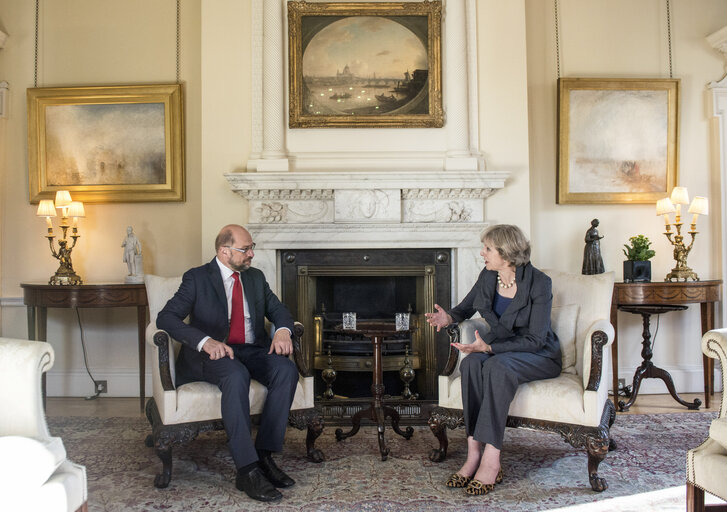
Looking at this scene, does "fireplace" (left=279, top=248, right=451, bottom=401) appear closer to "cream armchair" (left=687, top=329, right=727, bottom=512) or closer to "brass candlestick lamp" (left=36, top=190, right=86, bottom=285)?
"brass candlestick lamp" (left=36, top=190, right=86, bottom=285)

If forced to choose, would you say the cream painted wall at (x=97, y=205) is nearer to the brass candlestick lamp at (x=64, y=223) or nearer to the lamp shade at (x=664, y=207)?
the brass candlestick lamp at (x=64, y=223)

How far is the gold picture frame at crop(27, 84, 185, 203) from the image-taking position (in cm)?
493

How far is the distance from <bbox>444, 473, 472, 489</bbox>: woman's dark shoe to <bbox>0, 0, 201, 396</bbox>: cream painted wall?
292 centimetres

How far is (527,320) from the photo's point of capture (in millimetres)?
3184

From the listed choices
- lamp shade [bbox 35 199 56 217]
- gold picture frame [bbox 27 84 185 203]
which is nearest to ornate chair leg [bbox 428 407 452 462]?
gold picture frame [bbox 27 84 185 203]

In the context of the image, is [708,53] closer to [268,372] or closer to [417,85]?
[417,85]

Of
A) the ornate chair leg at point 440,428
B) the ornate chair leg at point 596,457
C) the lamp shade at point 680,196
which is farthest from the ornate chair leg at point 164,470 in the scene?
the lamp shade at point 680,196

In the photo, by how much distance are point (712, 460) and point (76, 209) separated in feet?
14.3

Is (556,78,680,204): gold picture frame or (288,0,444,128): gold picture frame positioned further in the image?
(556,78,680,204): gold picture frame

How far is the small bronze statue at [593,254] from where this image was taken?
15.0 ft

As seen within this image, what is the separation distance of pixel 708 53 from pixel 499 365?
12.3ft

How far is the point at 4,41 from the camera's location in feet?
16.4

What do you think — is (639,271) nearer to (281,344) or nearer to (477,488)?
(477,488)

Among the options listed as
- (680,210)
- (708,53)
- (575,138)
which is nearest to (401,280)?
(575,138)
